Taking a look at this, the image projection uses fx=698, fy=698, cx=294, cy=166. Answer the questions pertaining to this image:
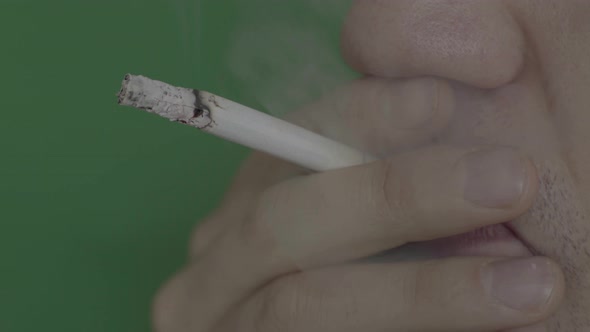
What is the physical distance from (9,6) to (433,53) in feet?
2.64

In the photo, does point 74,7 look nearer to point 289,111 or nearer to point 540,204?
point 289,111

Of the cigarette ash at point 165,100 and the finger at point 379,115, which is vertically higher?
the cigarette ash at point 165,100

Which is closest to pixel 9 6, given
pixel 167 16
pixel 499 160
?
pixel 167 16

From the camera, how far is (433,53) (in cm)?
47

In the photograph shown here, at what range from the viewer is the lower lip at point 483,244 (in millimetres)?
475

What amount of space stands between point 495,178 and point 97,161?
2.37 feet

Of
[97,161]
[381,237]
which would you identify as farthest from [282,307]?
[97,161]

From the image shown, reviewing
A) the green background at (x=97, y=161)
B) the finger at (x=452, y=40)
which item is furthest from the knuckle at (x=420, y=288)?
the green background at (x=97, y=161)

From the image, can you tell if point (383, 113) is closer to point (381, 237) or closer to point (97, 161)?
point (381, 237)

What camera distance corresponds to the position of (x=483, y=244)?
0.49 m

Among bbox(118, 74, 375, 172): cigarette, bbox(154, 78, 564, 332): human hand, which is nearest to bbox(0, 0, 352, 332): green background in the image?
bbox(154, 78, 564, 332): human hand

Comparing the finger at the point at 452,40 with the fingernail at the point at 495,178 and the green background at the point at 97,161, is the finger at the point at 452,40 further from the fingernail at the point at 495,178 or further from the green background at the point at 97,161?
the green background at the point at 97,161

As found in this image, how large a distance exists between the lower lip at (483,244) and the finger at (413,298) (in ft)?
0.09

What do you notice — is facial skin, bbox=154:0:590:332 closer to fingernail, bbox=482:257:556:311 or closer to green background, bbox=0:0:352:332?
fingernail, bbox=482:257:556:311
